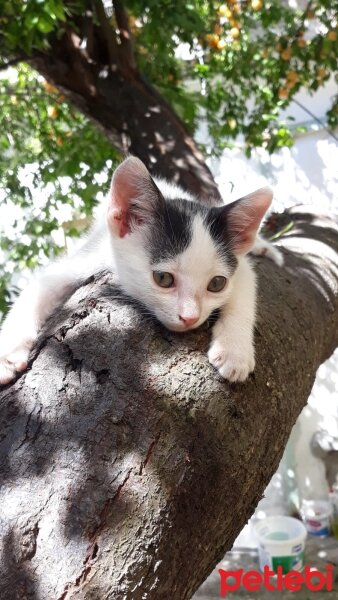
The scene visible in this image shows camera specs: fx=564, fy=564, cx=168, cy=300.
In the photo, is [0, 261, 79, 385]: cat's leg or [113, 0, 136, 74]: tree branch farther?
[113, 0, 136, 74]: tree branch

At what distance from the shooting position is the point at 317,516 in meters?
4.48

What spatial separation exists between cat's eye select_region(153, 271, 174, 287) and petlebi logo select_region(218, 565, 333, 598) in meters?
2.66

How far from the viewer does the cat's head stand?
4.38 feet

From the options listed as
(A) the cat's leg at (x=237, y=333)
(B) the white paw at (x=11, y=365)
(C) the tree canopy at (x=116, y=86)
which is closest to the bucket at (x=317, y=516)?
(C) the tree canopy at (x=116, y=86)

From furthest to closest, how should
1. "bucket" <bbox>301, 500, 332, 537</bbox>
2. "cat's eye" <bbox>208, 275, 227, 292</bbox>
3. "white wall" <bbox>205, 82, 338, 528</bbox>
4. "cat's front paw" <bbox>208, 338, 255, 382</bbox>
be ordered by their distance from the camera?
"white wall" <bbox>205, 82, 338, 528</bbox>
"bucket" <bbox>301, 500, 332, 537</bbox>
"cat's eye" <bbox>208, 275, 227, 292</bbox>
"cat's front paw" <bbox>208, 338, 255, 382</bbox>

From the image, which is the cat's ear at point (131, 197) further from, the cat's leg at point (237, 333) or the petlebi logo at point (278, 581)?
the petlebi logo at point (278, 581)

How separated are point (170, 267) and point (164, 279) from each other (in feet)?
0.11

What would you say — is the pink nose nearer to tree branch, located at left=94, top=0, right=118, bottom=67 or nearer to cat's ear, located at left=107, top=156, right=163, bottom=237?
cat's ear, located at left=107, top=156, right=163, bottom=237

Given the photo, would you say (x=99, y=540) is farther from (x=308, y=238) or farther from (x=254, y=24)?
(x=254, y=24)

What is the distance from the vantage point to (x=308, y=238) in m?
2.51

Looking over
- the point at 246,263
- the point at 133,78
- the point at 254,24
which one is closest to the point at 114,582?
the point at 246,263

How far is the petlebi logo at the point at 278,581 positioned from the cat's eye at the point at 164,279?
2.66m

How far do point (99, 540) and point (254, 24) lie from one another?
156 inches

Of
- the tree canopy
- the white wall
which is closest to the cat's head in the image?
the tree canopy
